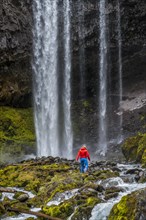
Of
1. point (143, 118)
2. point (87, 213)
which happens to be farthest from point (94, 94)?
point (87, 213)

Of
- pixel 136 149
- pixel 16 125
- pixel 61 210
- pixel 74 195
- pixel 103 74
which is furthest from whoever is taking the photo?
pixel 103 74

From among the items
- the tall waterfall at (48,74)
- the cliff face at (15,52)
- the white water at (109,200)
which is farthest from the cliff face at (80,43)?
the white water at (109,200)

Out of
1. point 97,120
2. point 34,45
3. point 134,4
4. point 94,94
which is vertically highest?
point 134,4

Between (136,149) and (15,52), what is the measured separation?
59.8ft

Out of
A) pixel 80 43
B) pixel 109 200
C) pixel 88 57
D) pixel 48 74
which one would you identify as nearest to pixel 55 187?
pixel 109 200

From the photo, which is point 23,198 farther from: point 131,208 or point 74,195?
point 131,208

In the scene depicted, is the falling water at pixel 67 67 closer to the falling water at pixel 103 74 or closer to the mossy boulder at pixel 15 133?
the falling water at pixel 103 74

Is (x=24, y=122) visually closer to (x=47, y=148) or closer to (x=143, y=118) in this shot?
(x=47, y=148)

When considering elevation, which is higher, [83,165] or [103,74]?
[103,74]

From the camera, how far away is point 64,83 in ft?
139

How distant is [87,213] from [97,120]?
28710 mm

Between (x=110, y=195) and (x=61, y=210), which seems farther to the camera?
(x=110, y=195)

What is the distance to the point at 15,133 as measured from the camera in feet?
121

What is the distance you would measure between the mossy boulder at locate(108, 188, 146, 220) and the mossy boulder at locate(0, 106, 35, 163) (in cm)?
2201
